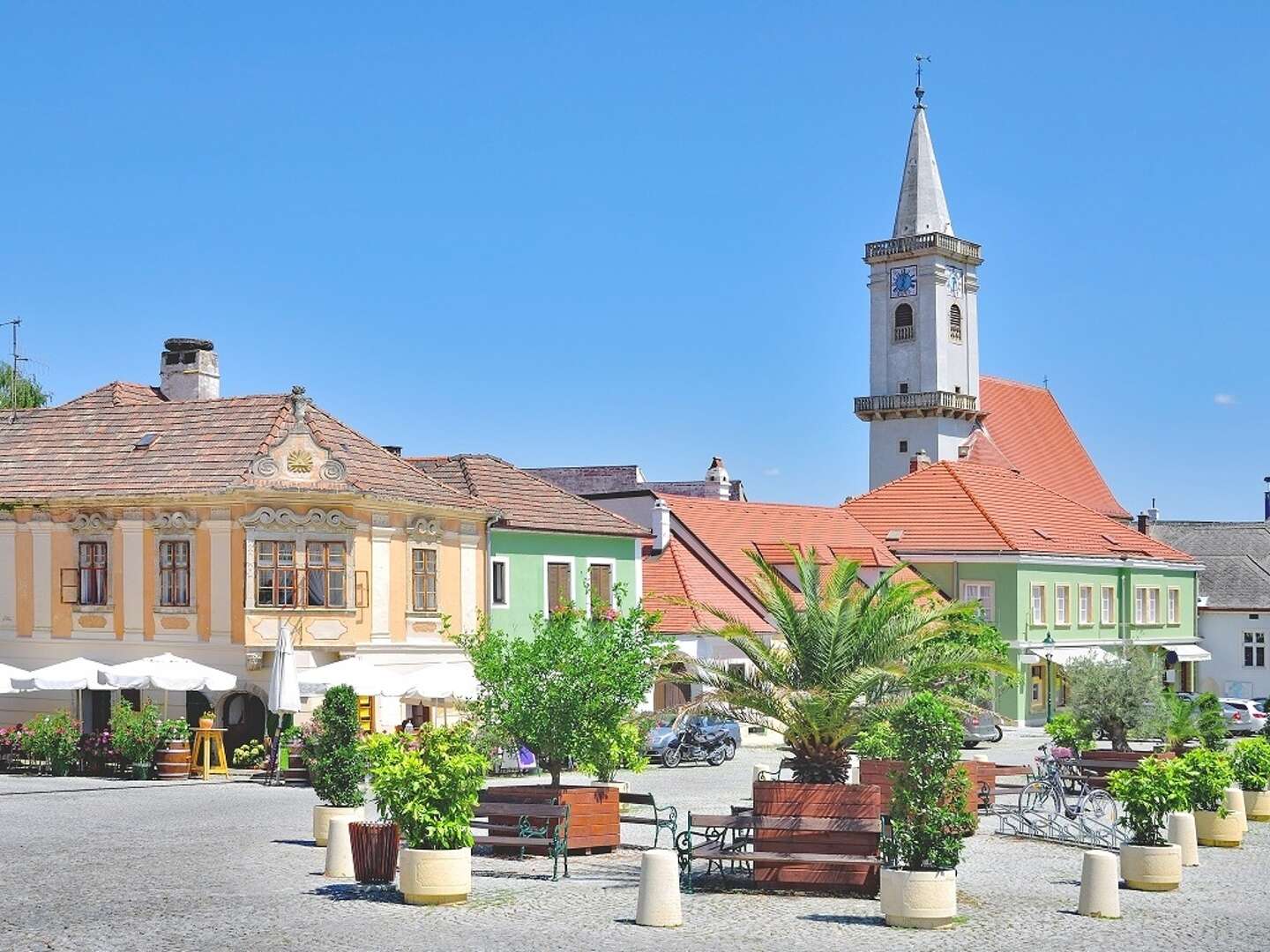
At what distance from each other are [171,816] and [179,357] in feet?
62.8

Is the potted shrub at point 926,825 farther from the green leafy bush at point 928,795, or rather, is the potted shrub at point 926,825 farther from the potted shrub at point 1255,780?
the potted shrub at point 1255,780

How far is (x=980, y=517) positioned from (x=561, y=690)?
37.8 meters

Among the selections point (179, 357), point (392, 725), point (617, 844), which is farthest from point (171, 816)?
point (179, 357)

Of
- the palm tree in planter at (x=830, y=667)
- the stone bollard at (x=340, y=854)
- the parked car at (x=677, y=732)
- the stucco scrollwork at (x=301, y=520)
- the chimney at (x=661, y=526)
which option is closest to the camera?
the stone bollard at (x=340, y=854)

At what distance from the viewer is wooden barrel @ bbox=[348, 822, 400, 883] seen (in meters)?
18.1

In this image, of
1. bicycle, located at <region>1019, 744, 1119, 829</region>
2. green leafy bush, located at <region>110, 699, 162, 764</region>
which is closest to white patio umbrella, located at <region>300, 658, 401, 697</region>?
green leafy bush, located at <region>110, 699, 162, 764</region>

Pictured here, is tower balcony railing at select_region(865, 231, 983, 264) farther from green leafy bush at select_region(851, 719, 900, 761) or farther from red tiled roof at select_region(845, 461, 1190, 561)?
green leafy bush at select_region(851, 719, 900, 761)

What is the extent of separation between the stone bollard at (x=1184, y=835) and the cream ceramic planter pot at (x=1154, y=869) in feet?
6.94

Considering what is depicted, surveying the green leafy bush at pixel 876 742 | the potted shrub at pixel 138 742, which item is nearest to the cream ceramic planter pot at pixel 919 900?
the green leafy bush at pixel 876 742

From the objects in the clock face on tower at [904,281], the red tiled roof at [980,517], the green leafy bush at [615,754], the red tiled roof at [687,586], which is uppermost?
the clock face on tower at [904,281]

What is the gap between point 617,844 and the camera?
845 inches

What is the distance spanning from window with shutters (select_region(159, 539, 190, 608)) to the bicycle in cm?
1765

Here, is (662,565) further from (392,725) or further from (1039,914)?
(1039,914)

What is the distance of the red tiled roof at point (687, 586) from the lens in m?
46.2
